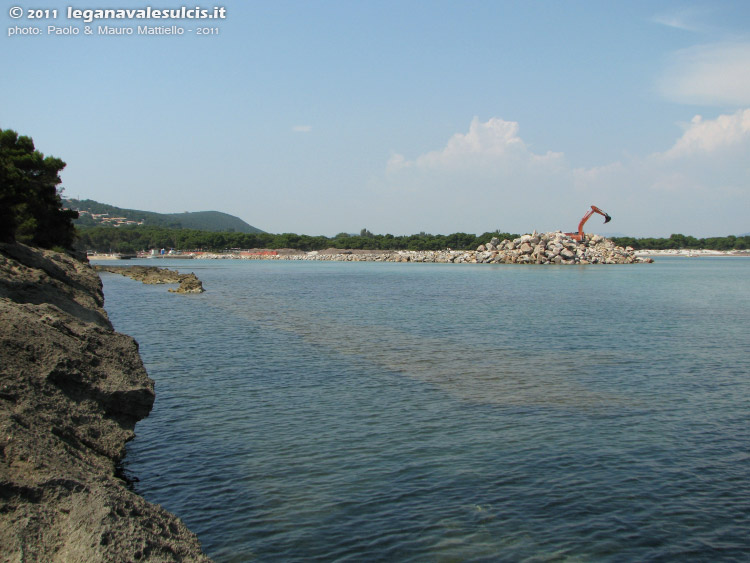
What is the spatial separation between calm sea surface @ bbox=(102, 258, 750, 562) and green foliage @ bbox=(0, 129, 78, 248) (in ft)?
59.9

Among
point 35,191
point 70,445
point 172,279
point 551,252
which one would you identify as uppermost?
point 35,191

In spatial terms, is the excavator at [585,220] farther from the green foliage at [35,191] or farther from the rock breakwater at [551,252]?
the green foliage at [35,191]

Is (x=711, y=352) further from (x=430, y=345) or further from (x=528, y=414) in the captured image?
(x=528, y=414)

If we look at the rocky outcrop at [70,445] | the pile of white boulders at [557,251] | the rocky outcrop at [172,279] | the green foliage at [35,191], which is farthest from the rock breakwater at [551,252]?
the rocky outcrop at [70,445]

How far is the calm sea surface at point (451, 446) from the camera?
8.44 metres

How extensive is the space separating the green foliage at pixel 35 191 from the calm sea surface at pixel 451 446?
18.3 m

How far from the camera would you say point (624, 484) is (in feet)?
33.7

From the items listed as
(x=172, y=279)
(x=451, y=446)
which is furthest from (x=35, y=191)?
(x=451, y=446)

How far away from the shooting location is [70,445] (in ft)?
25.5

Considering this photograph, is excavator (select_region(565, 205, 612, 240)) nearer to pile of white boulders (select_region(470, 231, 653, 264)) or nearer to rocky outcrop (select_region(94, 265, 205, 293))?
pile of white boulders (select_region(470, 231, 653, 264))

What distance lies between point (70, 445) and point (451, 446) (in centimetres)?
688

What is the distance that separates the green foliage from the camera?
37938 millimetres

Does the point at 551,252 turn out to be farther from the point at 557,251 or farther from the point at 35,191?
the point at 35,191

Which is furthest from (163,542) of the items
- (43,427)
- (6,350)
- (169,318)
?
(169,318)
